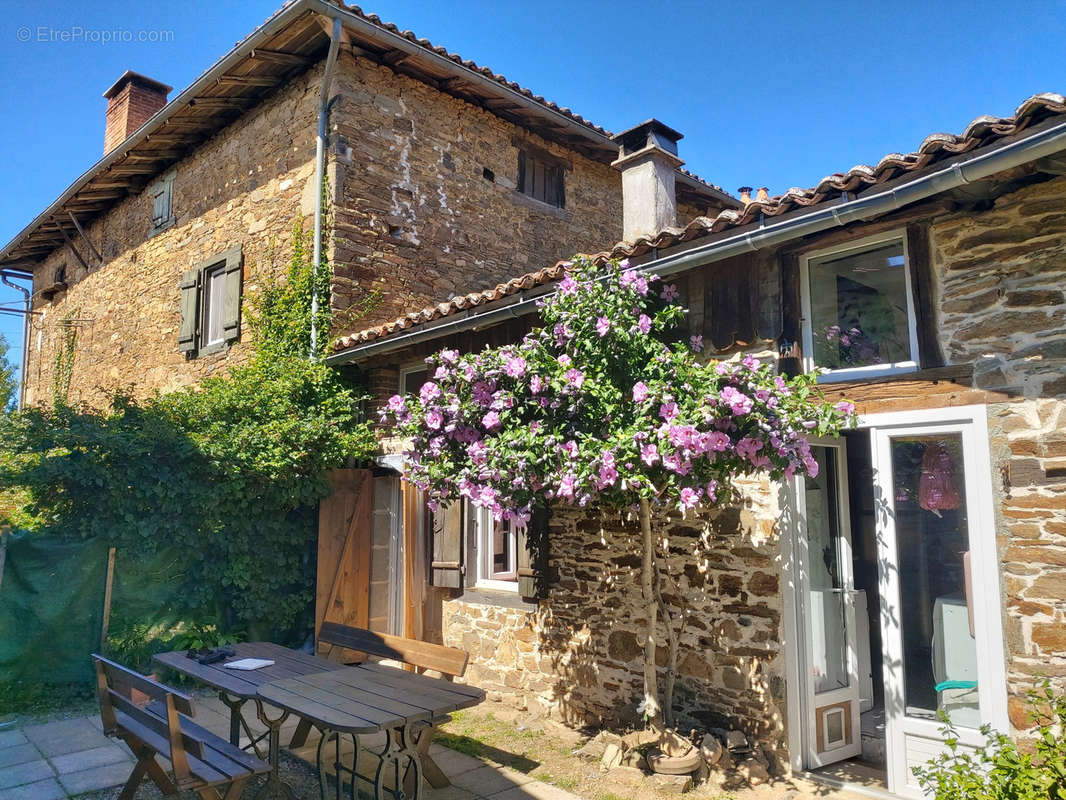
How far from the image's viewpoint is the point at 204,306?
32.4ft

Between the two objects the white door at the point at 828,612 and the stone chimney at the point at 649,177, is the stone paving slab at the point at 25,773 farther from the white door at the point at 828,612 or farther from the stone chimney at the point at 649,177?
the stone chimney at the point at 649,177

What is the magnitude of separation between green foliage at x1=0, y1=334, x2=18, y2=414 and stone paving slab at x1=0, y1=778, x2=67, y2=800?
15.8 metres

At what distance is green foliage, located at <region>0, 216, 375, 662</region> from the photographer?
6066 mm

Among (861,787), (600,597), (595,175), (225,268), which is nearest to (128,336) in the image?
(225,268)

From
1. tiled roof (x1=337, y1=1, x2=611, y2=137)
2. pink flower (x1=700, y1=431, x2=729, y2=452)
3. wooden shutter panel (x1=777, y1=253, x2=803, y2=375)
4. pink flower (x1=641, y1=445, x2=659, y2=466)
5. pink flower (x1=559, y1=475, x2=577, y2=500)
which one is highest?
tiled roof (x1=337, y1=1, x2=611, y2=137)

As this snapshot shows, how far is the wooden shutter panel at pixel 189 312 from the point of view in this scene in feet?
32.1

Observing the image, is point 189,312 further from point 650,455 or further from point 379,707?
point 650,455

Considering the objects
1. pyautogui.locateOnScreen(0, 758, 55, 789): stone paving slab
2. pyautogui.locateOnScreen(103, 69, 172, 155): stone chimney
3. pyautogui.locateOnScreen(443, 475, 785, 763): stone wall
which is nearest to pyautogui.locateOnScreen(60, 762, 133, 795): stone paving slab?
pyautogui.locateOnScreen(0, 758, 55, 789): stone paving slab

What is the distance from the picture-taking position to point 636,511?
5336 millimetres

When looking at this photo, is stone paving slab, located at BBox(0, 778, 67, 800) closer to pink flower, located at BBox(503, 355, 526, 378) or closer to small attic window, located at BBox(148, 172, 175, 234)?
pink flower, located at BBox(503, 355, 526, 378)

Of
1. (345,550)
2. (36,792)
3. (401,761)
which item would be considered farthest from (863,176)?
(36,792)

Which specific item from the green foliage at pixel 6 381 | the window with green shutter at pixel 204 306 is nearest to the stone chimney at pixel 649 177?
the window with green shutter at pixel 204 306

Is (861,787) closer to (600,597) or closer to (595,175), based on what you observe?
(600,597)

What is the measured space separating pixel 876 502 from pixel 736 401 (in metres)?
1.19
